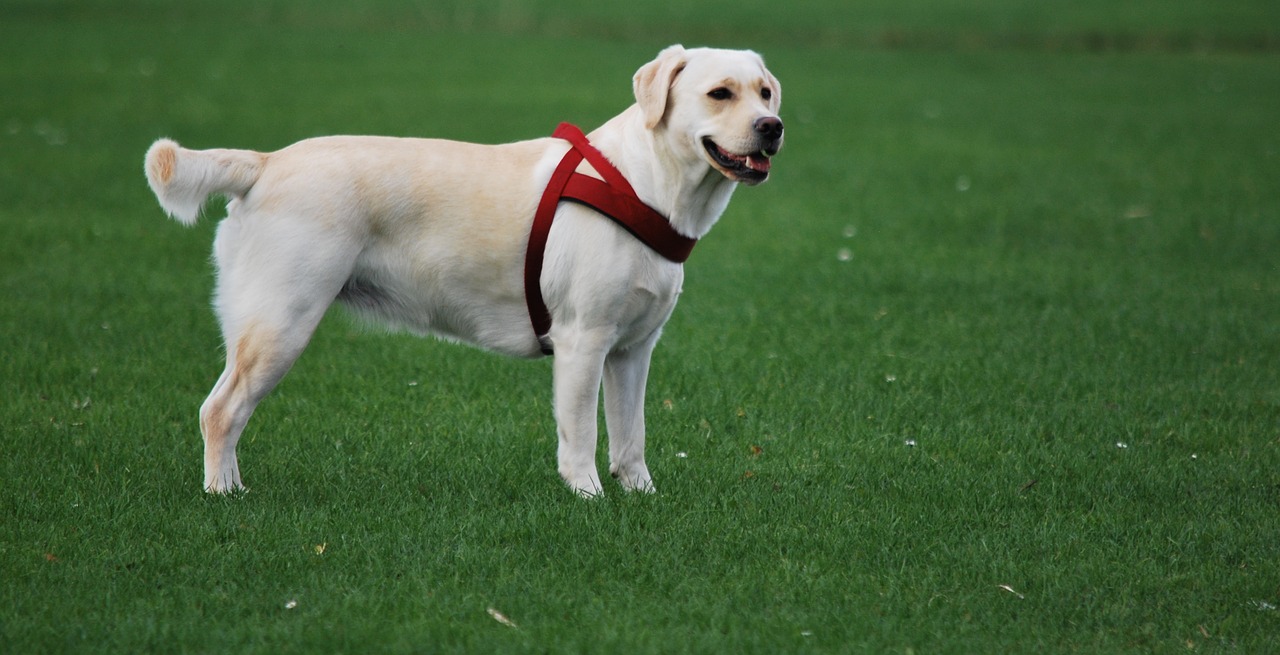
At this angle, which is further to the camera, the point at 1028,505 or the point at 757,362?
the point at 757,362

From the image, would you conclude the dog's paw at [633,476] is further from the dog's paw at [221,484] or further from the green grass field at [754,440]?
the dog's paw at [221,484]

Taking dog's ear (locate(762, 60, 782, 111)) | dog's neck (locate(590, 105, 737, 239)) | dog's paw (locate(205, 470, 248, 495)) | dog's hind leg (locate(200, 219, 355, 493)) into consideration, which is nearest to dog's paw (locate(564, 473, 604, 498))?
dog's neck (locate(590, 105, 737, 239))

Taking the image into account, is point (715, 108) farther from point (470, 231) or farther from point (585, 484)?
point (585, 484)

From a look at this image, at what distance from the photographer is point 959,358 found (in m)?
7.89

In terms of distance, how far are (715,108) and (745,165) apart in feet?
0.87

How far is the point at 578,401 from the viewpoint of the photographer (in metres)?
5.36

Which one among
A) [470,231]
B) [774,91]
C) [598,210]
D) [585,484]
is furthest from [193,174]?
[774,91]

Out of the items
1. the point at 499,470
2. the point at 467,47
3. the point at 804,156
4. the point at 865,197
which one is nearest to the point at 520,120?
the point at 804,156

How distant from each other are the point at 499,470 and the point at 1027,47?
2624 centimetres

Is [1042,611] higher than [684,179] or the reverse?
the reverse

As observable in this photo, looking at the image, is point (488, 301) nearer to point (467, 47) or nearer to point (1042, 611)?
point (1042, 611)

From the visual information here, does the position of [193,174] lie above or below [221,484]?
above

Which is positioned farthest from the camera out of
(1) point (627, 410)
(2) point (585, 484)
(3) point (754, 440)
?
(3) point (754, 440)

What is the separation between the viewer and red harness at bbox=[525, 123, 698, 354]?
5215mm
